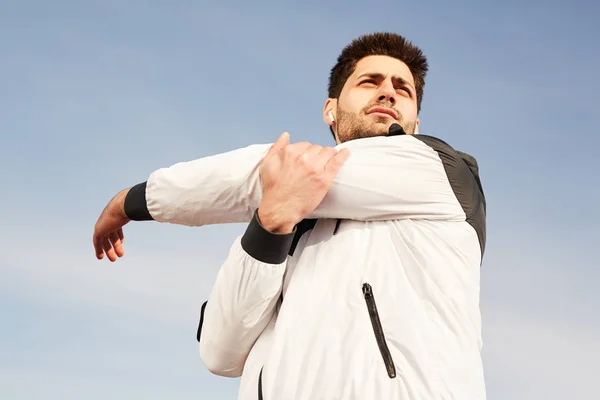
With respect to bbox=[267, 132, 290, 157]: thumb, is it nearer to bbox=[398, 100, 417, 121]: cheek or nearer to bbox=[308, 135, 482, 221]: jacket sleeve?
bbox=[308, 135, 482, 221]: jacket sleeve

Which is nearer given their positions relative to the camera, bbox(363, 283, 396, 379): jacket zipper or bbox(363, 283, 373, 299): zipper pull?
bbox(363, 283, 396, 379): jacket zipper

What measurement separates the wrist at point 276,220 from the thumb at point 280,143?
1.02 feet

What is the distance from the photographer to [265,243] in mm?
2703

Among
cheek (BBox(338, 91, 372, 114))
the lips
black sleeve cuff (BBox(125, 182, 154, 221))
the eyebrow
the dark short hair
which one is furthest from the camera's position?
the dark short hair

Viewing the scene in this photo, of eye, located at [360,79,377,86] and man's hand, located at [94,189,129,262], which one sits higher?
eye, located at [360,79,377,86]

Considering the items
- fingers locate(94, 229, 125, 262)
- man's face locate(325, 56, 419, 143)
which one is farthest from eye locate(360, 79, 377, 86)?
fingers locate(94, 229, 125, 262)

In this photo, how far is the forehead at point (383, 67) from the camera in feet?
13.3

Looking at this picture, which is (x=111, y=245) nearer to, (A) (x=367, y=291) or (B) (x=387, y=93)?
(A) (x=367, y=291)

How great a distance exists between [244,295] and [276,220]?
371mm

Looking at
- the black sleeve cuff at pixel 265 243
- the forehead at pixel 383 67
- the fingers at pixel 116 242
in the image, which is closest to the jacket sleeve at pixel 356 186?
the black sleeve cuff at pixel 265 243

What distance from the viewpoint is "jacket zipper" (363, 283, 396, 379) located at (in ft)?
8.32

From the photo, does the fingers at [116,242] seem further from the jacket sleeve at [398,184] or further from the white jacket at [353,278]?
the jacket sleeve at [398,184]

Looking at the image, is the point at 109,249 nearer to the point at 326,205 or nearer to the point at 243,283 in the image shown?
the point at 243,283

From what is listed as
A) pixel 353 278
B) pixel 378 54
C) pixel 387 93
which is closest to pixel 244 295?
pixel 353 278
